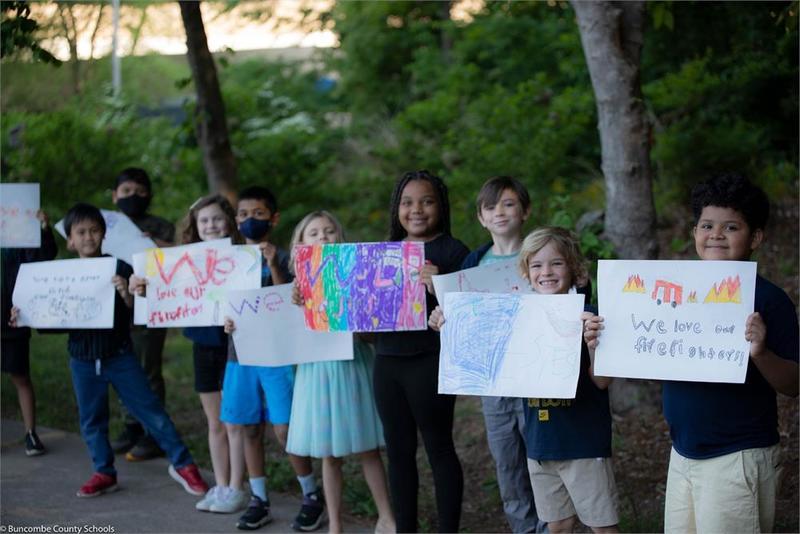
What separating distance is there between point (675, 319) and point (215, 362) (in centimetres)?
290

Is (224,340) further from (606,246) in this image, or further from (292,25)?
(292,25)

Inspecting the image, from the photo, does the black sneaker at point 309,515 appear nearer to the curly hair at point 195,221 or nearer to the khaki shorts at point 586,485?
the curly hair at point 195,221

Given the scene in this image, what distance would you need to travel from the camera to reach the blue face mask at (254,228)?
17.0ft

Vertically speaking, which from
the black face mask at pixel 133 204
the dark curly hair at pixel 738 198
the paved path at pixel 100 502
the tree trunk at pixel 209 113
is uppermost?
the tree trunk at pixel 209 113

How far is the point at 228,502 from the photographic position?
5.31m

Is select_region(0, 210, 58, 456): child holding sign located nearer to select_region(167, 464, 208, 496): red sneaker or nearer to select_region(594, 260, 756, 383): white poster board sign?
select_region(167, 464, 208, 496): red sneaker

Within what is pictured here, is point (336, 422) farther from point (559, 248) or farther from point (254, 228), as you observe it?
point (559, 248)

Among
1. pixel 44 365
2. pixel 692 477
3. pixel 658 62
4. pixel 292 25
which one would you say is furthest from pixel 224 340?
pixel 292 25

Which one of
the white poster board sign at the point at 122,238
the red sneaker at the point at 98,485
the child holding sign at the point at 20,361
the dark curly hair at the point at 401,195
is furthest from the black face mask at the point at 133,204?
the dark curly hair at the point at 401,195

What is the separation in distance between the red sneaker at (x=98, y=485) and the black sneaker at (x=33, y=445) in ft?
3.27

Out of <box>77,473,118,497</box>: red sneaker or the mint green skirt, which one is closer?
the mint green skirt

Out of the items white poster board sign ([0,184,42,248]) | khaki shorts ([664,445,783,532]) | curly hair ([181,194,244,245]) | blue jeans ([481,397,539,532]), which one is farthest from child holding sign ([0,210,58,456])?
khaki shorts ([664,445,783,532])

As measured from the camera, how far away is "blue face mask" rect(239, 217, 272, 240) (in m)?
5.18

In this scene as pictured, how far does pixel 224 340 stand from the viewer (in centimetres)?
543
